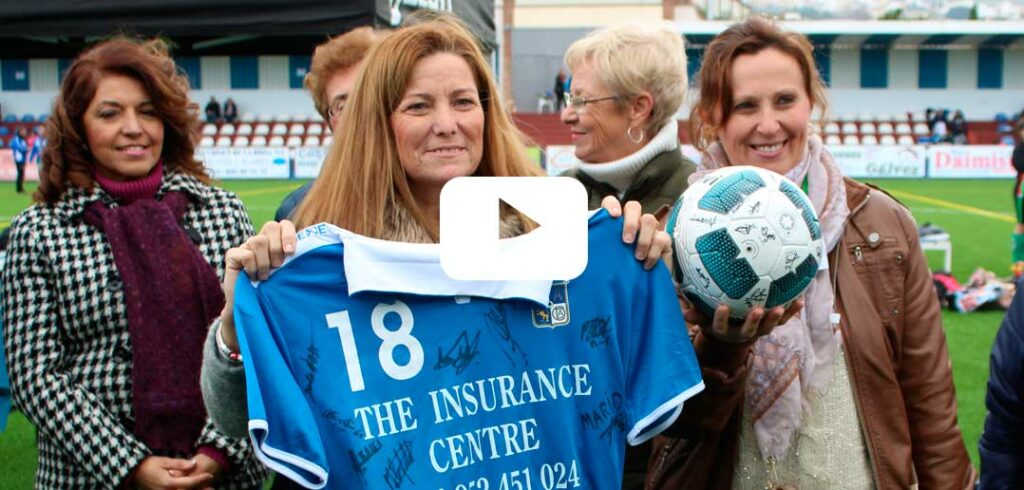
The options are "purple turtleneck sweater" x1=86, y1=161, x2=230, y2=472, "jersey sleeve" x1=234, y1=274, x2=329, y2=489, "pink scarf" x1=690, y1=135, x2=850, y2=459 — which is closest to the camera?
"jersey sleeve" x1=234, y1=274, x2=329, y2=489

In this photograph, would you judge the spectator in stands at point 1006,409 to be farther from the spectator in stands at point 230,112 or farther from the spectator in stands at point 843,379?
the spectator in stands at point 230,112

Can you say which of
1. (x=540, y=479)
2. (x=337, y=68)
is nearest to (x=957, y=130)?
(x=337, y=68)

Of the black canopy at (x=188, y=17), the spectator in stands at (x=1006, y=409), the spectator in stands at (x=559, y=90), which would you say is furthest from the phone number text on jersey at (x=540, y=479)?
the spectator in stands at (x=559, y=90)

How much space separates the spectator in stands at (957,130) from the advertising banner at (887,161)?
7.70 m

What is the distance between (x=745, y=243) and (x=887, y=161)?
96.8 ft

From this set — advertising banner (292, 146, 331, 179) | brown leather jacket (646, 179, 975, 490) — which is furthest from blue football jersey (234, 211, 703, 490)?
advertising banner (292, 146, 331, 179)

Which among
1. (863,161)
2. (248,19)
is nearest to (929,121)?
(863,161)

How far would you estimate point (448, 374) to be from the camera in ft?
6.76

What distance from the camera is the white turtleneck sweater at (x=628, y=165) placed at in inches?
130

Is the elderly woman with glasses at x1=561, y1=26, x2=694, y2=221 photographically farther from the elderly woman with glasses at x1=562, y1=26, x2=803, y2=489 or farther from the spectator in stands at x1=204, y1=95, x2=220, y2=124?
the spectator in stands at x1=204, y1=95, x2=220, y2=124

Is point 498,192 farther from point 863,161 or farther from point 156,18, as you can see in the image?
point 863,161

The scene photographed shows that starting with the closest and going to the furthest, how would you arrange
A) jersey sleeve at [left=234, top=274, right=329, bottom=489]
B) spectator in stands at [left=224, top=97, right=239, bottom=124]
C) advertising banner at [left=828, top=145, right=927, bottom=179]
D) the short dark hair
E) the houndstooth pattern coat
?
jersey sleeve at [left=234, top=274, right=329, bottom=489], the houndstooth pattern coat, the short dark hair, advertising banner at [left=828, top=145, right=927, bottom=179], spectator in stands at [left=224, top=97, right=239, bottom=124]

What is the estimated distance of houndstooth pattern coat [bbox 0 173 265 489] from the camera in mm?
2699

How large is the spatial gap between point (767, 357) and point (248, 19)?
3.06 metres
